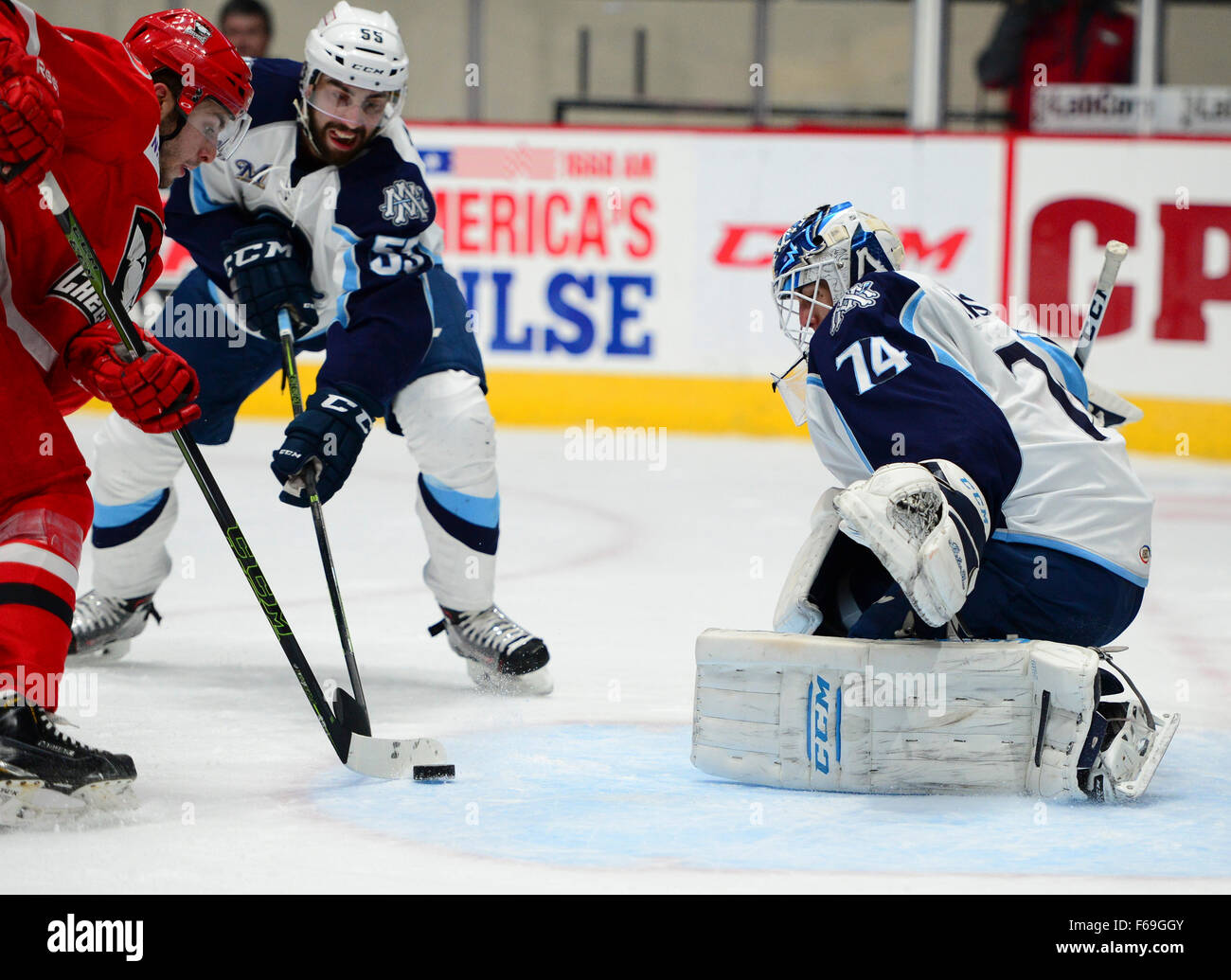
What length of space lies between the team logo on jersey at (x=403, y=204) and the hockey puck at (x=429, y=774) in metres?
1.00

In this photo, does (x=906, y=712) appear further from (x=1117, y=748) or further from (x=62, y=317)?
(x=62, y=317)

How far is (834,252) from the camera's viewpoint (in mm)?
2490

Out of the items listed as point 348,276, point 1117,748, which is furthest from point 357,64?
point 1117,748

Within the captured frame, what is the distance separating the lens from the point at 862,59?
7355 mm

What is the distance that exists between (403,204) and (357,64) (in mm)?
249

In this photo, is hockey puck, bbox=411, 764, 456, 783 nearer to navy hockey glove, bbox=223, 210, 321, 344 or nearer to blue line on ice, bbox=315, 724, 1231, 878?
blue line on ice, bbox=315, 724, 1231, 878

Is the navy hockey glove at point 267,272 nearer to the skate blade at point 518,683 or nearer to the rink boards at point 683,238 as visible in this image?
the skate blade at point 518,683

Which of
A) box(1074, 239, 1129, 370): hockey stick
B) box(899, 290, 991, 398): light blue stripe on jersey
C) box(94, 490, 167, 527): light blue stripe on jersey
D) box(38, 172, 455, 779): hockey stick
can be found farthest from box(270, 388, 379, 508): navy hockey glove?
box(1074, 239, 1129, 370): hockey stick

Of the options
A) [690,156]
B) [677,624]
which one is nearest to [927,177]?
[690,156]

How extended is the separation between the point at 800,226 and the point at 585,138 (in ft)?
12.9

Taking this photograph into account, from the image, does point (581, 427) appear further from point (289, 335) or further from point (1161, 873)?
point (1161, 873)

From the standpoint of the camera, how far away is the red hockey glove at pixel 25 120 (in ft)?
6.59

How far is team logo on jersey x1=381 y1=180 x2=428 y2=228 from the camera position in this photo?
295 cm

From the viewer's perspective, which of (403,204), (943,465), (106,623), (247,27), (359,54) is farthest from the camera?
(247,27)
